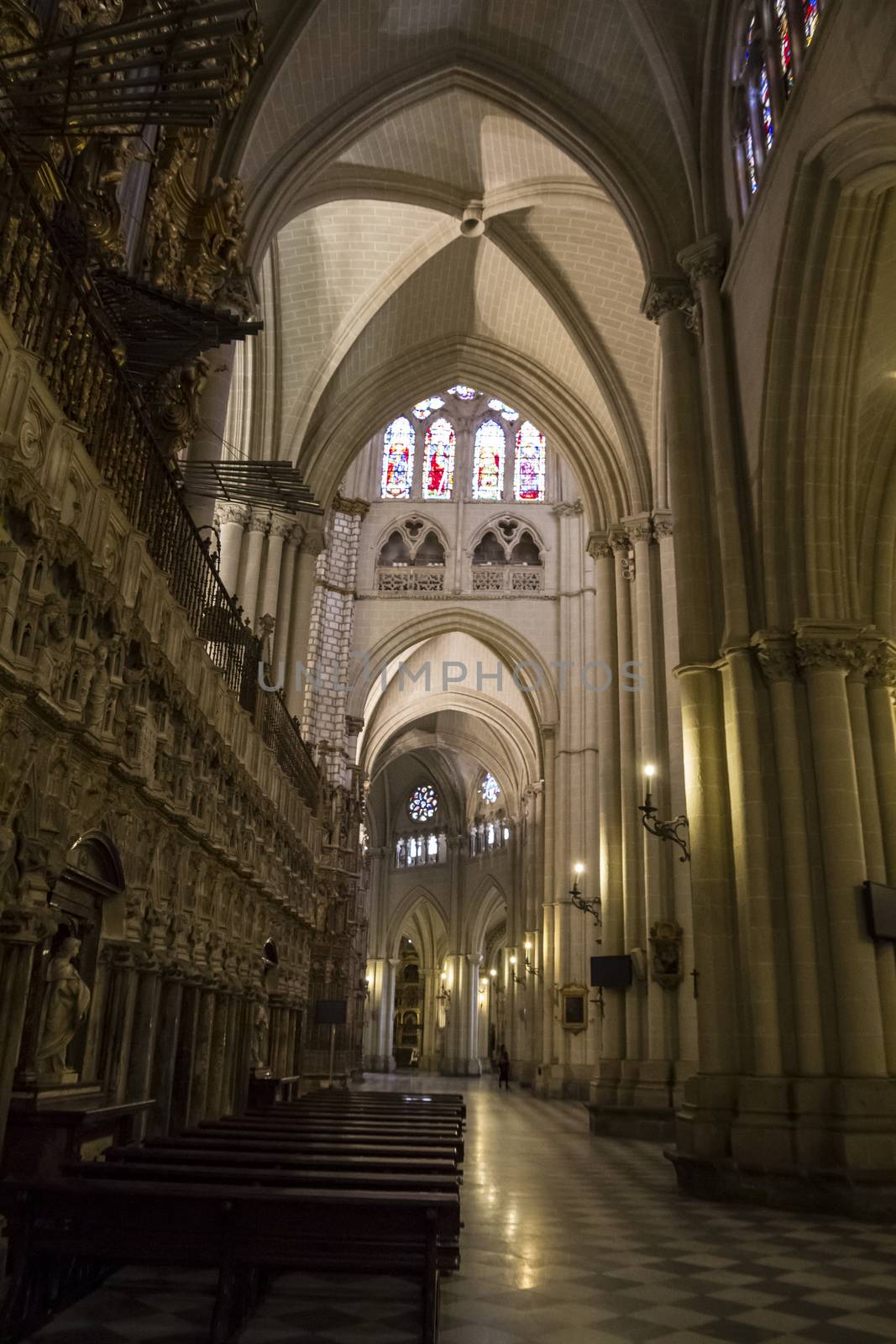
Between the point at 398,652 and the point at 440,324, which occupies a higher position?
the point at 440,324

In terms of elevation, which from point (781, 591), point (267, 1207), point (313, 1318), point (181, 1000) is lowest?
point (313, 1318)

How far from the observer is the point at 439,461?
30.9 metres

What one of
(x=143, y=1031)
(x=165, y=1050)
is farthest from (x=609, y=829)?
(x=143, y=1031)

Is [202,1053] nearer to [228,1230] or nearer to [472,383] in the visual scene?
[228,1230]

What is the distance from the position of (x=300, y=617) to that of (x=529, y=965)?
17993 mm

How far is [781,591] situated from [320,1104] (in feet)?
23.5

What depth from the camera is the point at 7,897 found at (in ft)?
17.5

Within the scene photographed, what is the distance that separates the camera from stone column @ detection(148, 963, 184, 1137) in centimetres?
852

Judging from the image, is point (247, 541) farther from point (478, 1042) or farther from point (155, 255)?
point (478, 1042)

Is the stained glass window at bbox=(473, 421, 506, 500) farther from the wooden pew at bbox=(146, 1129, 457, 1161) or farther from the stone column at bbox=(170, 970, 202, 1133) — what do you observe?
the wooden pew at bbox=(146, 1129, 457, 1161)

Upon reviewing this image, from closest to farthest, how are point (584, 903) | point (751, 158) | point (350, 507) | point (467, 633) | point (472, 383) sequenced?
1. point (751, 158)
2. point (584, 903)
3. point (472, 383)
4. point (350, 507)
5. point (467, 633)

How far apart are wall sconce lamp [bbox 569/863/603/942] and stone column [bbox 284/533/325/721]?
6890 mm

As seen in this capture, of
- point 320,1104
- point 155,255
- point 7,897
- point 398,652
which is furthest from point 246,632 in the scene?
point 398,652

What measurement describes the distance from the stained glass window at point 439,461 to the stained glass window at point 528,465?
76.4 inches
